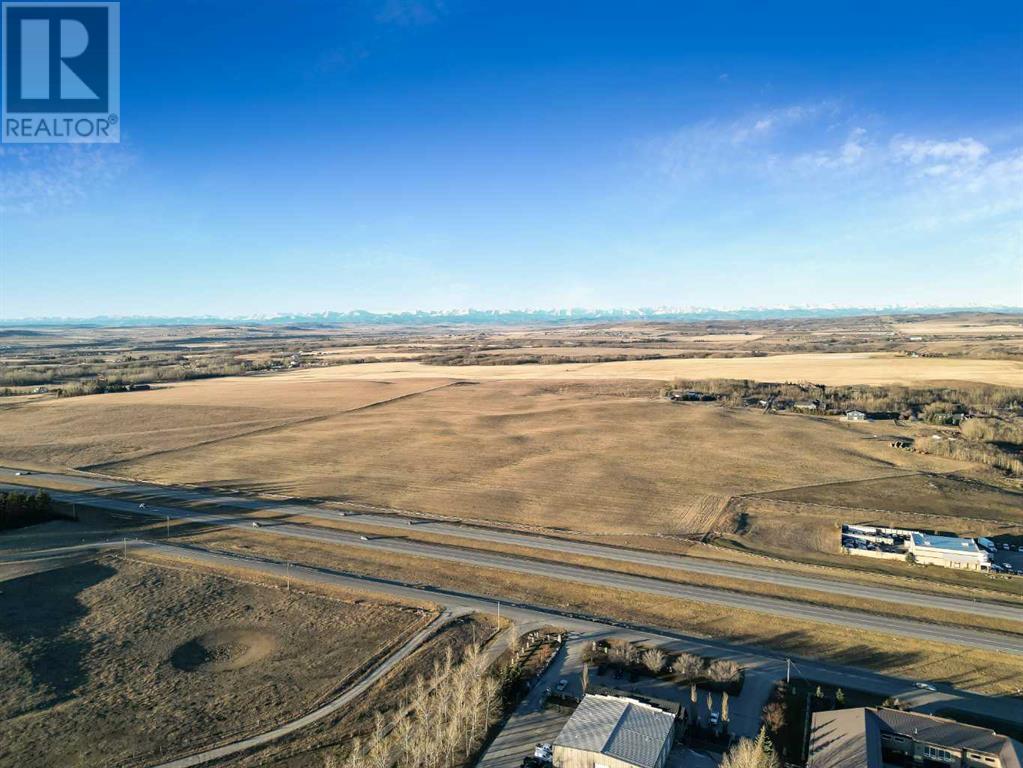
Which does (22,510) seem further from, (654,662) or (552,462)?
(654,662)

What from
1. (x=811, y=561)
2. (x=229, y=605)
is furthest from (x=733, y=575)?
(x=229, y=605)

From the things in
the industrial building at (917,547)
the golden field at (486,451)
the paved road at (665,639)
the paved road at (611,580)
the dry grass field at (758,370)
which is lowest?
the paved road at (665,639)

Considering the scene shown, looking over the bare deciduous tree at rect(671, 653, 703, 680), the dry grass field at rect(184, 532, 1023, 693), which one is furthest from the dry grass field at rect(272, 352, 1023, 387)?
the bare deciduous tree at rect(671, 653, 703, 680)

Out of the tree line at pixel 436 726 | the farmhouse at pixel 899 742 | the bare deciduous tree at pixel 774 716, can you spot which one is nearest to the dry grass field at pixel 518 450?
the bare deciduous tree at pixel 774 716

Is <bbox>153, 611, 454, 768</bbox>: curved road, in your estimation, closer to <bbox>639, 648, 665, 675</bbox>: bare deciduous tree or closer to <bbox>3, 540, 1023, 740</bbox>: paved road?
<bbox>3, 540, 1023, 740</bbox>: paved road

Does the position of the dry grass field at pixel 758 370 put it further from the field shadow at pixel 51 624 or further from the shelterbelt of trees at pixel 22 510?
the field shadow at pixel 51 624
